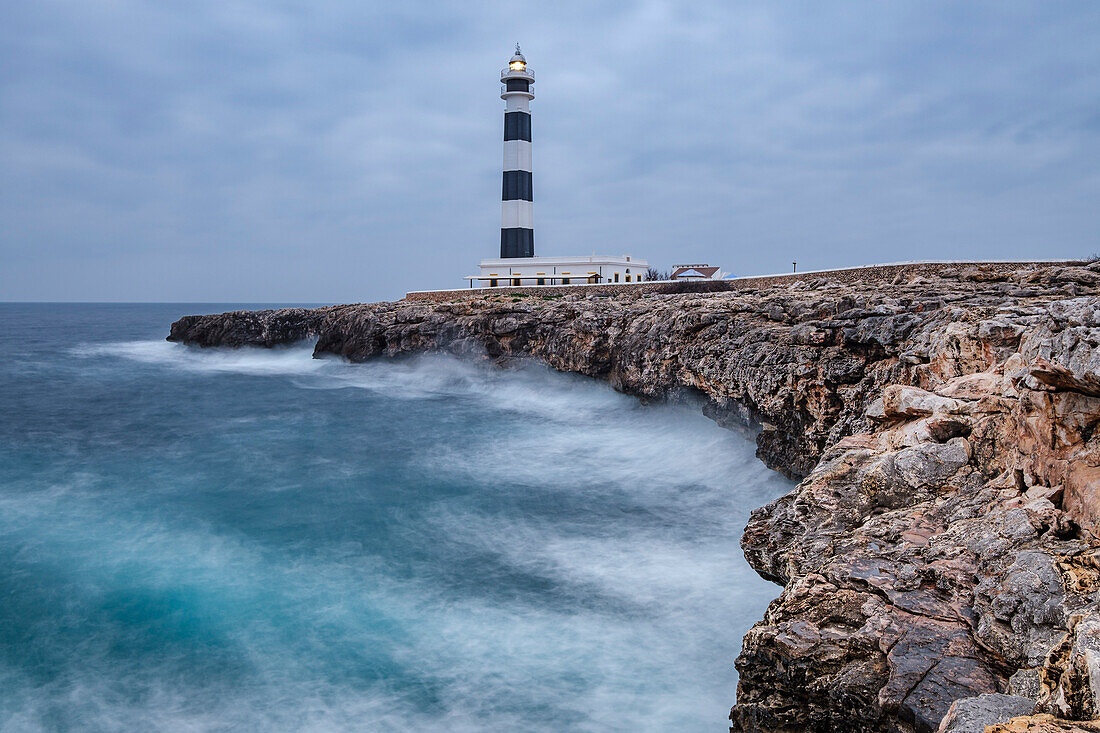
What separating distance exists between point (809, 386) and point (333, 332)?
2589 centimetres

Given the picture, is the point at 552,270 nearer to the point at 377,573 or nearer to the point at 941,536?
the point at 377,573

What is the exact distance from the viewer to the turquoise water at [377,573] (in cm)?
645

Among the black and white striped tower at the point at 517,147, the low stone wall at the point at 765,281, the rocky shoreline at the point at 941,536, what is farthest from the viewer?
the black and white striped tower at the point at 517,147

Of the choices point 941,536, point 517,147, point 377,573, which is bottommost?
point 377,573

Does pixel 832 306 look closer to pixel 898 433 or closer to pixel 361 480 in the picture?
pixel 898 433

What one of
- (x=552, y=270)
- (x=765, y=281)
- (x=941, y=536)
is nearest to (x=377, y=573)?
(x=941, y=536)

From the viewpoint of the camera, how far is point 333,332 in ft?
105

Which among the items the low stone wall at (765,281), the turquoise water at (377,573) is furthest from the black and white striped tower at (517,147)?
the turquoise water at (377,573)

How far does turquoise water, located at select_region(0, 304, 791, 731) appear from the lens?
21.1 ft

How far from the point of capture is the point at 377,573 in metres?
9.24

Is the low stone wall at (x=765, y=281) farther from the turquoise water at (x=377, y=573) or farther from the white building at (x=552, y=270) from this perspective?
the turquoise water at (x=377, y=573)

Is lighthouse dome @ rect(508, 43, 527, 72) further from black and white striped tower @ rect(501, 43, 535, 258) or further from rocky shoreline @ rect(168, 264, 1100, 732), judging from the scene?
rocky shoreline @ rect(168, 264, 1100, 732)

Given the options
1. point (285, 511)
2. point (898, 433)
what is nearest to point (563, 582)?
point (898, 433)

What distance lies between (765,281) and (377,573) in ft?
61.2
